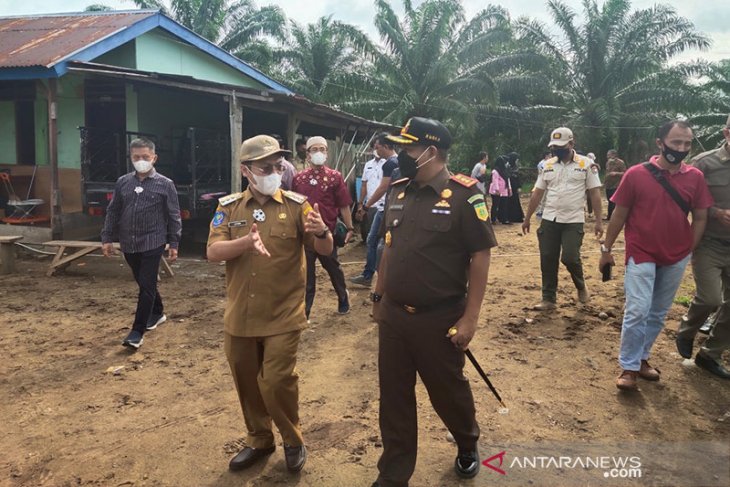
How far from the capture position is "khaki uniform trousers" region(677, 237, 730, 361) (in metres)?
4.17

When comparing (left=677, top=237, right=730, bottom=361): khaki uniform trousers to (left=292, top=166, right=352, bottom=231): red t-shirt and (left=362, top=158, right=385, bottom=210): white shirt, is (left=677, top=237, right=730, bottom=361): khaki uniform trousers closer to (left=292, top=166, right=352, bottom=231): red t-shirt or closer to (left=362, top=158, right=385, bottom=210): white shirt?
(left=292, top=166, right=352, bottom=231): red t-shirt

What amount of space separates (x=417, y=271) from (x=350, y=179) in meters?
12.8

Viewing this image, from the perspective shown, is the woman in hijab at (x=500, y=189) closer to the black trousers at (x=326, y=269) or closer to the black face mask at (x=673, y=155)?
the black trousers at (x=326, y=269)

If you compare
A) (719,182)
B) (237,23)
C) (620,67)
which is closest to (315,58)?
(237,23)

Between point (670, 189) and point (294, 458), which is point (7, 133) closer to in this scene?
point (294, 458)

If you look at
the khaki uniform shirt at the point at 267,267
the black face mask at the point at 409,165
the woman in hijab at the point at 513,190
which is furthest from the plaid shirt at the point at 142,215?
the woman in hijab at the point at 513,190

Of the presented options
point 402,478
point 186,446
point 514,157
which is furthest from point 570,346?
point 514,157

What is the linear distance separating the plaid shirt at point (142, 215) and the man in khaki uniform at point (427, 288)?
2951 millimetres

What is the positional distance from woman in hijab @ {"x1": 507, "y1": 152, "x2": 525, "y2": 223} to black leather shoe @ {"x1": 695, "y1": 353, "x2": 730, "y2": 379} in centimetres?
917

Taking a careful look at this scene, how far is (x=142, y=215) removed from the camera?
504cm

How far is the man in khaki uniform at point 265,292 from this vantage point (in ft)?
9.72

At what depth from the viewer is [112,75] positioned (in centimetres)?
895

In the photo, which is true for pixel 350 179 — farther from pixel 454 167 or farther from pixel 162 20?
pixel 454 167

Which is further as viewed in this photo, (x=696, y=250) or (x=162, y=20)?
(x=162, y=20)
